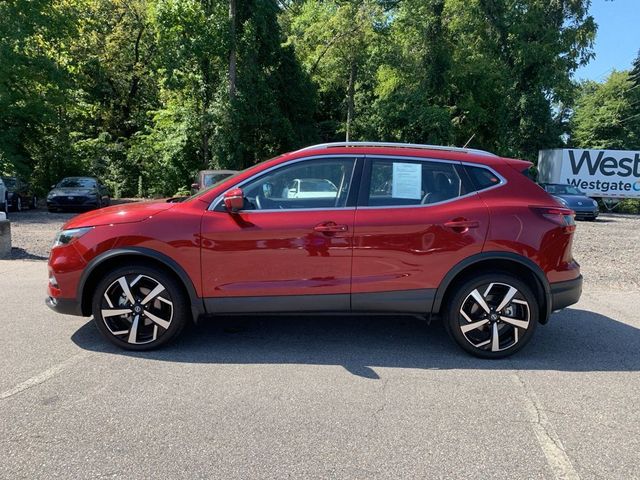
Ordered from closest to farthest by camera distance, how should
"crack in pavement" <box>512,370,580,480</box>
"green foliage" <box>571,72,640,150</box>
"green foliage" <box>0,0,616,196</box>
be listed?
"crack in pavement" <box>512,370,580,480</box>
"green foliage" <box>0,0,616,196</box>
"green foliage" <box>571,72,640,150</box>

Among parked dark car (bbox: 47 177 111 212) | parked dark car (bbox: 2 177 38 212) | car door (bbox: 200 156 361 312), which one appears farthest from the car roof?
parked dark car (bbox: 2 177 38 212)

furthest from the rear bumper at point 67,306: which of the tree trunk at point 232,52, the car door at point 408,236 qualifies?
the tree trunk at point 232,52

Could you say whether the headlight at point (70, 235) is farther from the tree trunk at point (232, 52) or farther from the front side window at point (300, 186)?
the tree trunk at point (232, 52)

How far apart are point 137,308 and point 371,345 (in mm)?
2164

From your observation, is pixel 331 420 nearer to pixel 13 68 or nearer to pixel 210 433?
pixel 210 433

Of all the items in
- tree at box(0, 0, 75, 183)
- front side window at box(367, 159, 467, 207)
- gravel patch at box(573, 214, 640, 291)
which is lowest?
gravel patch at box(573, 214, 640, 291)

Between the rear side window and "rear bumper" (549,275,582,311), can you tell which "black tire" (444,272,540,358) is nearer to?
"rear bumper" (549,275,582,311)

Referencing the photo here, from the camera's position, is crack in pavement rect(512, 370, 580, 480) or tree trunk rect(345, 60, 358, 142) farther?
tree trunk rect(345, 60, 358, 142)

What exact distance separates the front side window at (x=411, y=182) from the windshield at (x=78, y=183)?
61.9 ft

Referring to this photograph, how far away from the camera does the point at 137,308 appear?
14.8 ft

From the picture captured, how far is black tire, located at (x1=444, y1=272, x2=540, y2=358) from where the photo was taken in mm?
4500

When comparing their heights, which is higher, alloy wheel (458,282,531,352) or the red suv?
the red suv

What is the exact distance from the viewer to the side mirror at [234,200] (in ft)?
14.2

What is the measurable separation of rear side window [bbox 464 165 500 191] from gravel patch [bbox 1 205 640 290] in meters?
4.23
